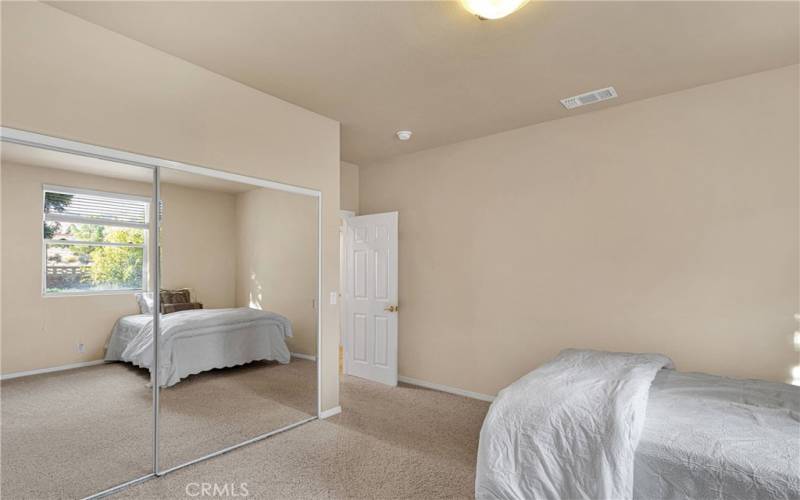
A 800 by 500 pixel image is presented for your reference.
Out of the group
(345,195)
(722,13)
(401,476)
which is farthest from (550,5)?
(345,195)

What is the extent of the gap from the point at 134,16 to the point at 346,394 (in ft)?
12.0

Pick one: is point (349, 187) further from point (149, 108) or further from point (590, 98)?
point (590, 98)

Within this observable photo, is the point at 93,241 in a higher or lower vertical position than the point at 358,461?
higher

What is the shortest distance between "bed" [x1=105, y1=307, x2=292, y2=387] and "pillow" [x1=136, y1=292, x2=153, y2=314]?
1.3 inches

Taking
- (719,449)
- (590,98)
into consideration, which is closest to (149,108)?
(590,98)

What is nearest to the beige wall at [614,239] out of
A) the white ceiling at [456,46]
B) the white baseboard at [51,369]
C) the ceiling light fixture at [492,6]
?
the white ceiling at [456,46]

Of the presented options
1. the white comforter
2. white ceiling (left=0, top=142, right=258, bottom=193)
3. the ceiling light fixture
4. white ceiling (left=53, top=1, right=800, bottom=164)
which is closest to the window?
white ceiling (left=0, top=142, right=258, bottom=193)

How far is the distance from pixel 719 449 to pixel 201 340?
3076 millimetres

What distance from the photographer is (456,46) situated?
8.54ft

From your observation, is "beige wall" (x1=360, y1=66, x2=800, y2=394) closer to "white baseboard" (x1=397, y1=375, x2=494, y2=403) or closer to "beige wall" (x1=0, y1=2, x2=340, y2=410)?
"white baseboard" (x1=397, y1=375, x2=494, y2=403)

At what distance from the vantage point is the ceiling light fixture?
75.4 inches

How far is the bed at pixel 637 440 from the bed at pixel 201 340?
1.97 meters

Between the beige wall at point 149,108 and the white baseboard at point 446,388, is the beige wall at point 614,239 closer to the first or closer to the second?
the white baseboard at point 446,388

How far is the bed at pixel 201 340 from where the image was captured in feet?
8.82
